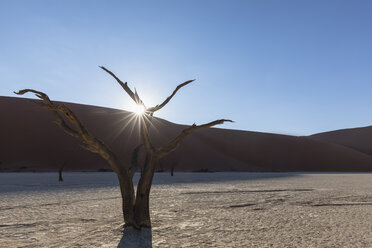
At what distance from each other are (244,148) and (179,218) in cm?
5685

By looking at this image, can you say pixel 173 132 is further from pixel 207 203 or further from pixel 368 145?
pixel 368 145

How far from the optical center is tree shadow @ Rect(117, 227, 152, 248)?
13.9ft

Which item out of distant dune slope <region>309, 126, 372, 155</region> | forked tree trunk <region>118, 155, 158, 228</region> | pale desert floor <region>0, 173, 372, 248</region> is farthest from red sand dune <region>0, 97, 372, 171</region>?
forked tree trunk <region>118, 155, 158, 228</region>

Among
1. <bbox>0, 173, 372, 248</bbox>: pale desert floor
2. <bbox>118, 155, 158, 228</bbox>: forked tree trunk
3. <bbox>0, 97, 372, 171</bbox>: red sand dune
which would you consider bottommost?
<bbox>0, 173, 372, 248</bbox>: pale desert floor

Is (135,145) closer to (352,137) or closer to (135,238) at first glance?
(135,238)

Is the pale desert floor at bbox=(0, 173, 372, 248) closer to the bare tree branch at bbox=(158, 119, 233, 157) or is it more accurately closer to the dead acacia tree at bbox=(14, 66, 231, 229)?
the dead acacia tree at bbox=(14, 66, 231, 229)

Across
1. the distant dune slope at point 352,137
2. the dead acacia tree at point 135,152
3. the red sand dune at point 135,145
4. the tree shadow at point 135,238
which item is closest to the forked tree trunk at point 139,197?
the dead acacia tree at point 135,152

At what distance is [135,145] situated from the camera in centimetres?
4797

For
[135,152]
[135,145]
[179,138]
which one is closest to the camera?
[179,138]

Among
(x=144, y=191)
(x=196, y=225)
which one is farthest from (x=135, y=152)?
(x=196, y=225)

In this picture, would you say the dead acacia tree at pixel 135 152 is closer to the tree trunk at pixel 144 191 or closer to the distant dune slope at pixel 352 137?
the tree trunk at pixel 144 191

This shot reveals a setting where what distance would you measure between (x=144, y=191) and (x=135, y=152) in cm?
60

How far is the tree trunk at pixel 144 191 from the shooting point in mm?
4965

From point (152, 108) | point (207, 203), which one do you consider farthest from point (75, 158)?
point (152, 108)
